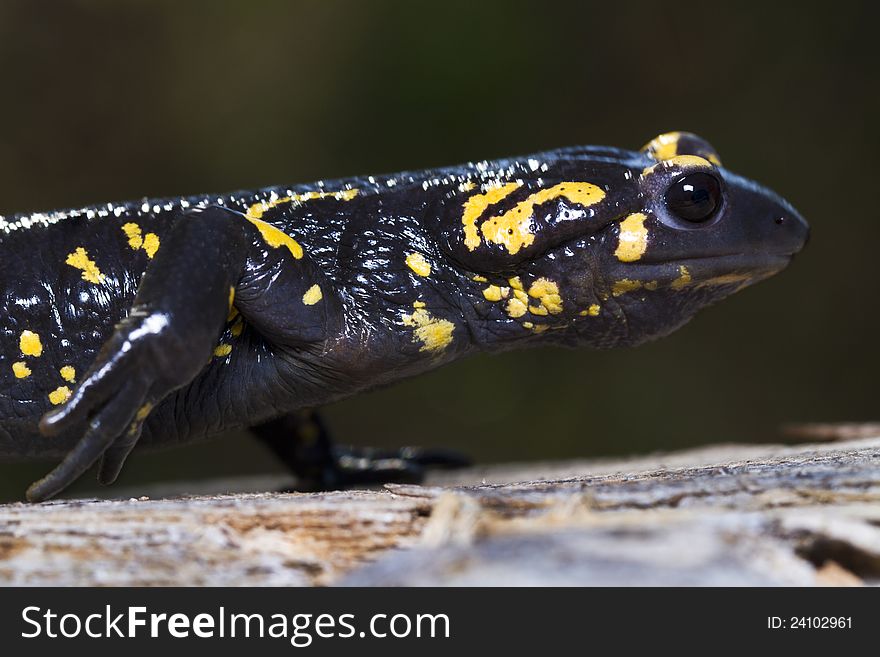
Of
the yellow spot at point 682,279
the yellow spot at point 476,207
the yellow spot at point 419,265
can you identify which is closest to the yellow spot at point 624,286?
the yellow spot at point 682,279

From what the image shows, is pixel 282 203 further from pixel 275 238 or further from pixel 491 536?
pixel 491 536

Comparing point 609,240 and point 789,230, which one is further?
point 789,230

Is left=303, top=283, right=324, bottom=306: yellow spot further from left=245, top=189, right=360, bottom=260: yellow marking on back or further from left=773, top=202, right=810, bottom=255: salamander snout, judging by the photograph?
left=773, top=202, right=810, bottom=255: salamander snout

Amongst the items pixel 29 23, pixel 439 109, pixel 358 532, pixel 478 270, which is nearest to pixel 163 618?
pixel 358 532

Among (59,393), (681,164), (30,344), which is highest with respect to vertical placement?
(681,164)

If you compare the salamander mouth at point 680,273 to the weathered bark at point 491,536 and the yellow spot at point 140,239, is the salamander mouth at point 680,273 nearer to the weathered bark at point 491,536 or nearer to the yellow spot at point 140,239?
the weathered bark at point 491,536

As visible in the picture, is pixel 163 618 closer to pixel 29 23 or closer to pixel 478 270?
pixel 478 270

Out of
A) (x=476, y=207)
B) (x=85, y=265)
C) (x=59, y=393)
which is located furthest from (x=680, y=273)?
(x=59, y=393)
